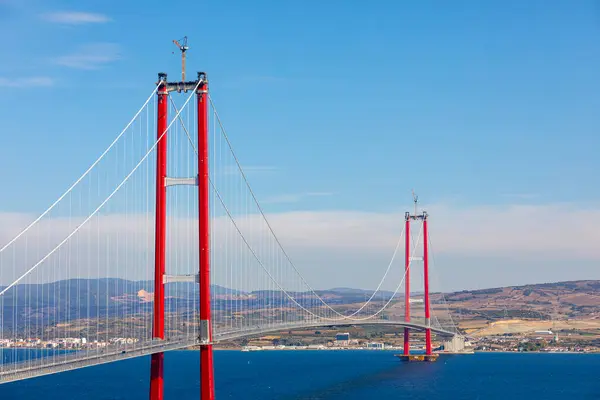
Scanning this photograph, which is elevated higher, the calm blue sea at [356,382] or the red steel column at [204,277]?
the red steel column at [204,277]

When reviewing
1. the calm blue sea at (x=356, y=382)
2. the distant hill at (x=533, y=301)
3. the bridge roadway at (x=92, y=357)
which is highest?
the bridge roadway at (x=92, y=357)

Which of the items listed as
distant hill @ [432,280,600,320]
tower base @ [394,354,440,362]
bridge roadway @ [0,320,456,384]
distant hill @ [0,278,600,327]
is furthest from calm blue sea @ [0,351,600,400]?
distant hill @ [432,280,600,320]

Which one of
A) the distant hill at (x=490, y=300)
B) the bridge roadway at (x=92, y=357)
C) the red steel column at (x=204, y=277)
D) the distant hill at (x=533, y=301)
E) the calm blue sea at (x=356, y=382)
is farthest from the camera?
the distant hill at (x=533, y=301)

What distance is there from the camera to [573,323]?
135500mm

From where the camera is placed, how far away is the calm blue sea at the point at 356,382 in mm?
55188

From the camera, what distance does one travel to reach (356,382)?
63219 mm

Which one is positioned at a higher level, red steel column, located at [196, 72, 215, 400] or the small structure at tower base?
red steel column, located at [196, 72, 215, 400]

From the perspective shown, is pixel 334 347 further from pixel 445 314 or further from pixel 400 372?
pixel 400 372

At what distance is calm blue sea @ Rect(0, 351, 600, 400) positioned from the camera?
55188 millimetres

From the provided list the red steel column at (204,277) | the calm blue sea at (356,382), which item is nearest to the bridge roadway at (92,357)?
the red steel column at (204,277)

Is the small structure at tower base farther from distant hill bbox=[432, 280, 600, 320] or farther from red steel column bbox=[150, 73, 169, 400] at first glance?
distant hill bbox=[432, 280, 600, 320]

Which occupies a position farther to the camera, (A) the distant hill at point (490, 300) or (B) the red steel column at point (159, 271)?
(A) the distant hill at point (490, 300)

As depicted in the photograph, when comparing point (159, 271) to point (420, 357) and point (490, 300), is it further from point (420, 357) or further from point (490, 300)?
point (490, 300)

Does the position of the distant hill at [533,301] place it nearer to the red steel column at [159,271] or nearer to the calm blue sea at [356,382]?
the calm blue sea at [356,382]
